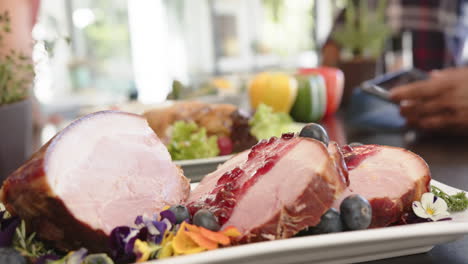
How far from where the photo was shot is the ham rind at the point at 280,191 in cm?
91

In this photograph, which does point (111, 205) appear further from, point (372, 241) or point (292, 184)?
point (372, 241)

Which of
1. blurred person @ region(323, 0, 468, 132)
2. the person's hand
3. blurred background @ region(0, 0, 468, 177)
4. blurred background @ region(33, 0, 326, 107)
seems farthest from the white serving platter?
blurred background @ region(33, 0, 326, 107)

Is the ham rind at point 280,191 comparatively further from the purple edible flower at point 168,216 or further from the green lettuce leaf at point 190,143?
the green lettuce leaf at point 190,143

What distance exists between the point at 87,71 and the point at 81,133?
31.1 ft

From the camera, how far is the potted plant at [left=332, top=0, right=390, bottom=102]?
10.7 feet

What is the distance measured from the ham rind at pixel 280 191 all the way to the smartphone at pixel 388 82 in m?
1.50

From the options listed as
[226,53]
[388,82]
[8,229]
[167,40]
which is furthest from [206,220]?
[226,53]

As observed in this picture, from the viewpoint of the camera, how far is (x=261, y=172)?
1.01 m

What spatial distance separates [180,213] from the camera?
975 millimetres

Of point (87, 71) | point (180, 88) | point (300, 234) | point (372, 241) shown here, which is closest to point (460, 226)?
point (372, 241)

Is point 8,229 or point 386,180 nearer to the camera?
point 8,229

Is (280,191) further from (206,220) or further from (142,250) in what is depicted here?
(142,250)

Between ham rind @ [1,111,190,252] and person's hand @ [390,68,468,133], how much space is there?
166 cm

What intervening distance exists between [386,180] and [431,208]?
110 mm
